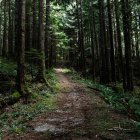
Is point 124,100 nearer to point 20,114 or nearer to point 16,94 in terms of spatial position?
point 20,114

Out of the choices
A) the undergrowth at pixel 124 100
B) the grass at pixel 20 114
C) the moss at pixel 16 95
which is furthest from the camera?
the moss at pixel 16 95

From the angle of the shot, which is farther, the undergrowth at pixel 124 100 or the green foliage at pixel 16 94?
the green foliage at pixel 16 94

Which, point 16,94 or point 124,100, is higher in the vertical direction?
point 16,94

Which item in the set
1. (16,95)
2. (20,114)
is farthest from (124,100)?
(16,95)

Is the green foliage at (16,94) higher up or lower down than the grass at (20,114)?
higher up

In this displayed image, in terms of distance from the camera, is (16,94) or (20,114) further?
(16,94)

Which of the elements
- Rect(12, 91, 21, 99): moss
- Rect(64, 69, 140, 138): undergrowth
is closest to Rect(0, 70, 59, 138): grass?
Rect(12, 91, 21, 99): moss

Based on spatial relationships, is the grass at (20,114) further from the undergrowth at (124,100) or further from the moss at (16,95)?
the undergrowth at (124,100)

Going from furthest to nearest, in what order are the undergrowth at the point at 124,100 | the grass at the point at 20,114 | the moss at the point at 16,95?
the moss at the point at 16,95
the grass at the point at 20,114
the undergrowth at the point at 124,100

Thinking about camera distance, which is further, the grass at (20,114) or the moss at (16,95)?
the moss at (16,95)

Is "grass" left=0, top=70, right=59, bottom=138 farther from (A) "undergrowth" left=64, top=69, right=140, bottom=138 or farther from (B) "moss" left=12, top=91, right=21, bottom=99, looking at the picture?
(A) "undergrowth" left=64, top=69, right=140, bottom=138

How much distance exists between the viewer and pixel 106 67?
1475 cm

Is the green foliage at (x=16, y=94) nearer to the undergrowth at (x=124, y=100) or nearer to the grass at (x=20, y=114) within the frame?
the grass at (x=20, y=114)

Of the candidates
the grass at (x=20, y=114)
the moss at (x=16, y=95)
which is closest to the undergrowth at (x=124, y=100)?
the grass at (x=20, y=114)
